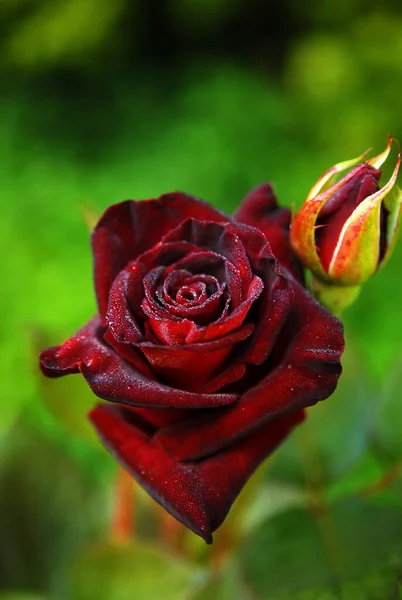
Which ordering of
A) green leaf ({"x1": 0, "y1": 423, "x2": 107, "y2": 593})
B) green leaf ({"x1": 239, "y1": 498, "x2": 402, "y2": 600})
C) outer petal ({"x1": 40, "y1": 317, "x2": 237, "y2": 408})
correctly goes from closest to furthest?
outer petal ({"x1": 40, "y1": 317, "x2": 237, "y2": 408})
green leaf ({"x1": 239, "y1": 498, "x2": 402, "y2": 600})
green leaf ({"x1": 0, "y1": 423, "x2": 107, "y2": 593})

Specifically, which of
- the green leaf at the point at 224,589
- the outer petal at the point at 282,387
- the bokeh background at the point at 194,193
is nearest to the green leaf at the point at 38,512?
the bokeh background at the point at 194,193

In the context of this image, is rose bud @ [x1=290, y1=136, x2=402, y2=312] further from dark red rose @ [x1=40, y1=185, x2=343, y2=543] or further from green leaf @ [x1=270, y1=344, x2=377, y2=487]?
green leaf @ [x1=270, y1=344, x2=377, y2=487]

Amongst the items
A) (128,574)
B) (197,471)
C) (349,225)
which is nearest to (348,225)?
(349,225)

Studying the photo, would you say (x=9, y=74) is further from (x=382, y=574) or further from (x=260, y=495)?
(x=382, y=574)

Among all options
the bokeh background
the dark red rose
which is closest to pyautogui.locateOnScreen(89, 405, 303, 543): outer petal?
the dark red rose

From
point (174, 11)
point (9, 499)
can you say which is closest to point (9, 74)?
point (174, 11)
